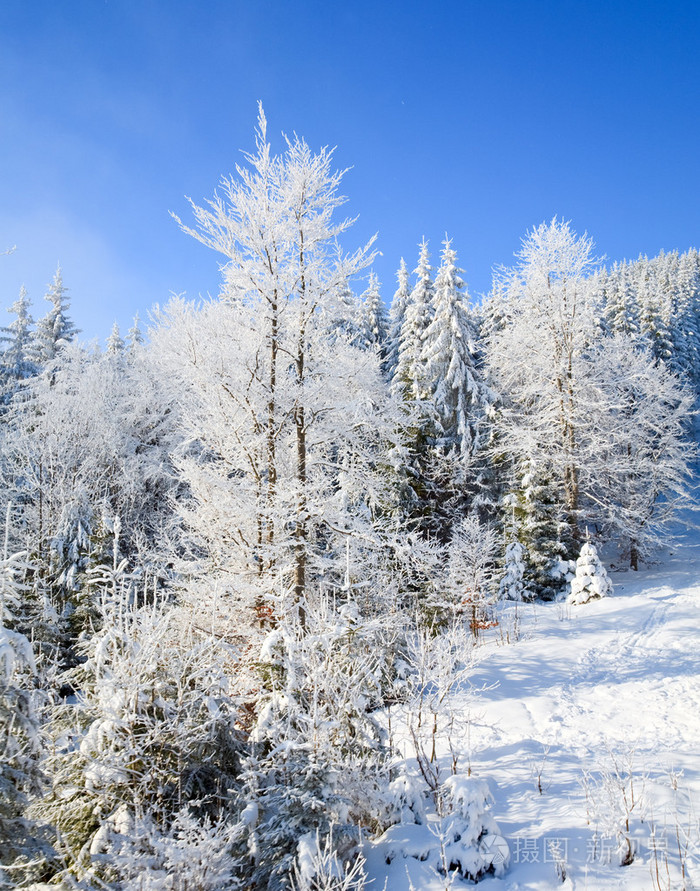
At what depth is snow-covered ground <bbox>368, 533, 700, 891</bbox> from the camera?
163 inches

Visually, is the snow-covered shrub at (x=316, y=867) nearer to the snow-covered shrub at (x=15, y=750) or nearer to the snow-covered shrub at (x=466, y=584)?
the snow-covered shrub at (x=15, y=750)

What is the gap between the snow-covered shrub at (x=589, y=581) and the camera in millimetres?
13086

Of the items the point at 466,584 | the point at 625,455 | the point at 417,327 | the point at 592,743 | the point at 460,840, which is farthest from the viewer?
the point at 417,327

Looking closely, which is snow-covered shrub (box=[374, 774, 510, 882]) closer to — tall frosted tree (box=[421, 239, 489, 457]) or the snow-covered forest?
the snow-covered forest

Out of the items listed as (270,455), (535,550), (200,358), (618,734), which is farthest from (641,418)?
(200,358)

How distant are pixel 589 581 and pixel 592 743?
7.62 metres

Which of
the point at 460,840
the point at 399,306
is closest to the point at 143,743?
the point at 460,840

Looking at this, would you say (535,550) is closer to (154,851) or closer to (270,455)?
(270,455)

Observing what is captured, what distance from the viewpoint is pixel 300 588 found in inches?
325

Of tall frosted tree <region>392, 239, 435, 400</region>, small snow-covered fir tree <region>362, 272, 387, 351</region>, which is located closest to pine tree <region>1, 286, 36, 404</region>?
small snow-covered fir tree <region>362, 272, 387, 351</region>

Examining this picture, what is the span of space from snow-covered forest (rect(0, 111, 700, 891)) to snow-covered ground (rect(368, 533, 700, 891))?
8cm

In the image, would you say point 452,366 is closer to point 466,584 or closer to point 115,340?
point 466,584

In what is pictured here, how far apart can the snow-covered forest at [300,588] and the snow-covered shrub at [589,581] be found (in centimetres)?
6

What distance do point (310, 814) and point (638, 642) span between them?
851 centimetres
